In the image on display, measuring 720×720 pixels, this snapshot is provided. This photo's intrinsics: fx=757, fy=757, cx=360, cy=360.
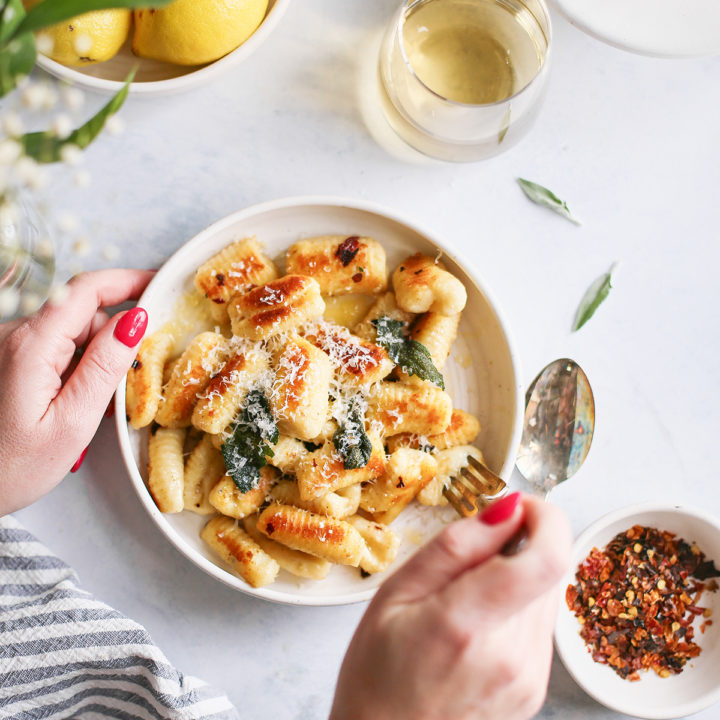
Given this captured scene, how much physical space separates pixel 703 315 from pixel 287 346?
87 cm

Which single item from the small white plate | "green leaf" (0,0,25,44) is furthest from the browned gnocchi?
"green leaf" (0,0,25,44)

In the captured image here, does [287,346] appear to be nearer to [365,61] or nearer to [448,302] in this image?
[448,302]

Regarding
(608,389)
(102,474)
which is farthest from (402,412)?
(102,474)

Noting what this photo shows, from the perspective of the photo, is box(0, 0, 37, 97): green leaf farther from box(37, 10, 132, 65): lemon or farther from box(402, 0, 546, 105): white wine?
box(402, 0, 546, 105): white wine

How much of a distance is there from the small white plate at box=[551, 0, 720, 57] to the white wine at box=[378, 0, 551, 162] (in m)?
0.07

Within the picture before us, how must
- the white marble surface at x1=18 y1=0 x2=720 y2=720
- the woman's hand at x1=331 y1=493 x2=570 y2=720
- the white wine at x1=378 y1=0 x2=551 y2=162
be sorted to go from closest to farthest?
1. the woman's hand at x1=331 y1=493 x2=570 y2=720
2. the white wine at x1=378 y1=0 x2=551 y2=162
3. the white marble surface at x1=18 y1=0 x2=720 y2=720

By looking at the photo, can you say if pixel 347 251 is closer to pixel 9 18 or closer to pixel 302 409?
pixel 302 409

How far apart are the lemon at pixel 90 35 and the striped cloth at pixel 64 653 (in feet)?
2.71

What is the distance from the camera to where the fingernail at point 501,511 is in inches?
32.4

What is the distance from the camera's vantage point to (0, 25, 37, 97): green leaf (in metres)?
0.72

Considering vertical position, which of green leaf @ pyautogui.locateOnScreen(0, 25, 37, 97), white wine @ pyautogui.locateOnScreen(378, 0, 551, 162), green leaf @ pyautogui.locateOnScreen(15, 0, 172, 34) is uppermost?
green leaf @ pyautogui.locateOnScreen(15, 0, 172, 34)

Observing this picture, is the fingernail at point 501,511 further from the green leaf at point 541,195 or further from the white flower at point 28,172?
the green leaf at point 541,195

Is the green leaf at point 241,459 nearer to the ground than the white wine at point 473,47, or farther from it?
nearer to the ground

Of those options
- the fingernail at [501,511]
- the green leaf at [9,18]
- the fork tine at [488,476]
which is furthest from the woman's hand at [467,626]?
the green leaf at [9,18]
